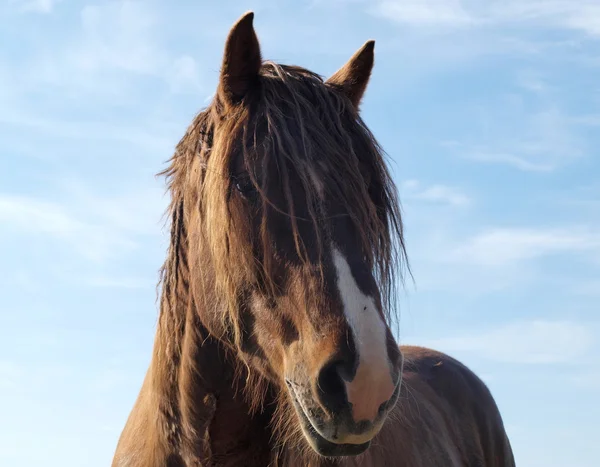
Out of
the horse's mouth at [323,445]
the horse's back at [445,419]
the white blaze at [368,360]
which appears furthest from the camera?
the horse's back at [445,419]

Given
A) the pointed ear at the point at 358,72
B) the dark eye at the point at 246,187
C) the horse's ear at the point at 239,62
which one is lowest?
the dark eye at the point at 246,187

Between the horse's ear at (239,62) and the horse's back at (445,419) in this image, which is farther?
the horse's back at (445,419)

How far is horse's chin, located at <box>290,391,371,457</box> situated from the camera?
8.26 feet

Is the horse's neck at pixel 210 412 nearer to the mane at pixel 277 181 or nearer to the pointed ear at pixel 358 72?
the mane at pixel 277 181

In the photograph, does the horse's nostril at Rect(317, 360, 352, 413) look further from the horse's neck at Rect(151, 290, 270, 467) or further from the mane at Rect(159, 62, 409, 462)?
the horse's neck at Rect(151, 290, 270, 467)

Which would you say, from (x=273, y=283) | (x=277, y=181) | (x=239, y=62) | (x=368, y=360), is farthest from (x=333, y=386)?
(x=239, y=62)

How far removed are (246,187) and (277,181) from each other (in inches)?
6.2

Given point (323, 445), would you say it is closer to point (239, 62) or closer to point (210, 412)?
point (210, 412)

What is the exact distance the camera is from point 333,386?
2480 millimetres

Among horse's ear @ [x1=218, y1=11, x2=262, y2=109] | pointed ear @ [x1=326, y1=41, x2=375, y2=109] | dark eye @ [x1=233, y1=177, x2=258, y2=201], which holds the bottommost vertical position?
dark eye @ [x1=233, y1=177, x2=258, y2=201]

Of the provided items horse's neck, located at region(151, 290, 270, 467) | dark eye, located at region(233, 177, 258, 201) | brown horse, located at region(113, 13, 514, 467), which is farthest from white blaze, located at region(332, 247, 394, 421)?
horse's neck, located at region(151, 290, 270, 467)

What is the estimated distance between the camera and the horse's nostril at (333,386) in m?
2.45

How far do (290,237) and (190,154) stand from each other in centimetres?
104

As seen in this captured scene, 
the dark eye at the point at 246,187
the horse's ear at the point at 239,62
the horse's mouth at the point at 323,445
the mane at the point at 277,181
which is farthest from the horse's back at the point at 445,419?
the horse's ear at the point at 239,62
